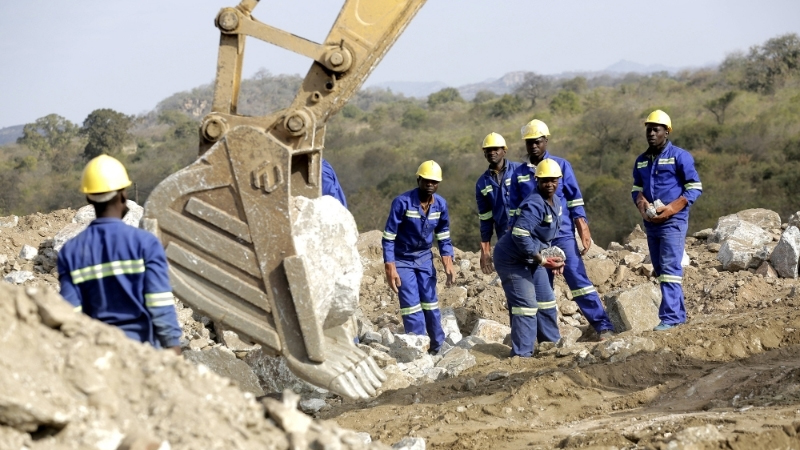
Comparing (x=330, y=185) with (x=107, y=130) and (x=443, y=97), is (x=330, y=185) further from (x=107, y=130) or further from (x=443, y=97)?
(x=443, y=97)

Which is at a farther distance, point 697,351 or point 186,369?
point 697,351

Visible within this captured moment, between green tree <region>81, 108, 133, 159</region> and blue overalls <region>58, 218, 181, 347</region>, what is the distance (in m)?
33.3

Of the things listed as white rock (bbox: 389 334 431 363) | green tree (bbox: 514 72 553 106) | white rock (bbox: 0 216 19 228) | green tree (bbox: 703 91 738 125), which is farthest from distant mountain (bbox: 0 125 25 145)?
white rock (bbox: 389 334 431 363)

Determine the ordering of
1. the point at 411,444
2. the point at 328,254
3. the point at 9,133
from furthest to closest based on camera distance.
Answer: the point at 9,133 < the point at 328,254 < the point at 411,444

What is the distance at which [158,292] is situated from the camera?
4.31m

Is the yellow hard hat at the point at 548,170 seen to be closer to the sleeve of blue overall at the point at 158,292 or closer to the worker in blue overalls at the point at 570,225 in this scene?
the worker in blue overalls at the point at 570,225

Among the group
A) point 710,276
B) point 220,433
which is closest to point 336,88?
point 220,433

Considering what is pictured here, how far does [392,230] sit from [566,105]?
32619 mm

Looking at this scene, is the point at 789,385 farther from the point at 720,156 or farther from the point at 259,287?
the point at 720,156

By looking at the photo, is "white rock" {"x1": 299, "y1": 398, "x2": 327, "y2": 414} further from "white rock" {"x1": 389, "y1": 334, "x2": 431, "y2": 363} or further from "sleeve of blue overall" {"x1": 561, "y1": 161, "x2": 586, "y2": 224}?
"sleeve of blue overall" {"x1": 561, "y1": 161, "x2": 586, "y2": 224}

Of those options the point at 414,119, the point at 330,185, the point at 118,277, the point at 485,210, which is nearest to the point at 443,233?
the point at 485,210

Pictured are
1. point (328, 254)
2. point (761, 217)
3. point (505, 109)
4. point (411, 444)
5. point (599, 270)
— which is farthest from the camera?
point (505, 109)

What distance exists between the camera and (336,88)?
597cm

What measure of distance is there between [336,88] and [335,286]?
1249 mm
